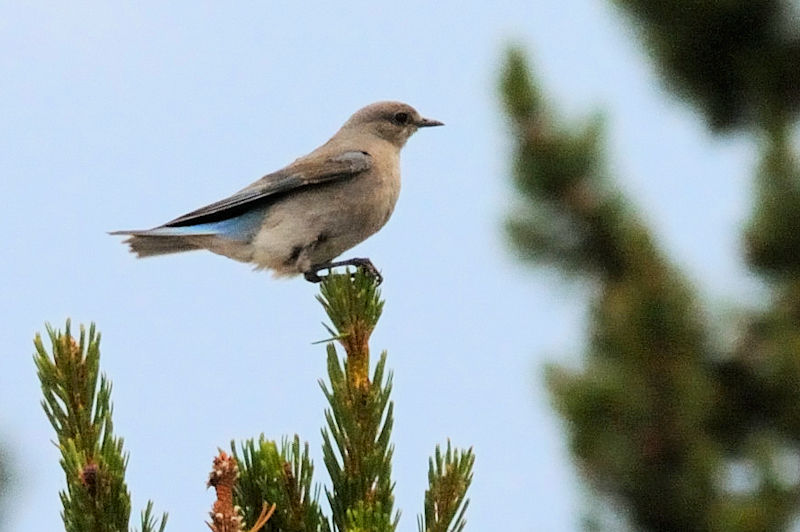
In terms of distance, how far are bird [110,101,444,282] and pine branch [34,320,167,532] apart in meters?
2.82

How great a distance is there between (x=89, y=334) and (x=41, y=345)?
10 centimetres

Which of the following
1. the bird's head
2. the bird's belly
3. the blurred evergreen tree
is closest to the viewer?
the blurred evergreen tree

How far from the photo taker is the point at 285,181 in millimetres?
5684

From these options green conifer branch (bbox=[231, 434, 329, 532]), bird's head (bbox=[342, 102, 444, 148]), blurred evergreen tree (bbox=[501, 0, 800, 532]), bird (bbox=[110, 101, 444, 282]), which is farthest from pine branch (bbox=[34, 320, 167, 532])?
bird's head (bbox=[342, 102, 444, 148])

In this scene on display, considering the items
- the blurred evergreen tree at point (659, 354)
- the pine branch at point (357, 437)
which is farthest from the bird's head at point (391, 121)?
the pine branch at point (357, 437)

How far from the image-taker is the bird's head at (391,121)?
6652mm

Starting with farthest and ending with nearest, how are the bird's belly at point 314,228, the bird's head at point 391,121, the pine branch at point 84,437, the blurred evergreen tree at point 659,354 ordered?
the bird's head at point 391,121, the bird's belly at point 314,228, the blurred evergreen tree at point 659,354, the pine branch at point 84,437

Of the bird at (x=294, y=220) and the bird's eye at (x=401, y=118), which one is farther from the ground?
the bird's eye at (x=401, y=118)

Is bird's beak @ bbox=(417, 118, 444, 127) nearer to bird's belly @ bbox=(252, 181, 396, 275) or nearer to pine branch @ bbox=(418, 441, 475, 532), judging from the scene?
bird's belly @ bbox=(252, 181, 396, 275)

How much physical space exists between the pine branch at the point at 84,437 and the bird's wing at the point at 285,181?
9.84 feet

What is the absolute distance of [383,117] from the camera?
6746 millimetres

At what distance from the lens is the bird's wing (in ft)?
18.0

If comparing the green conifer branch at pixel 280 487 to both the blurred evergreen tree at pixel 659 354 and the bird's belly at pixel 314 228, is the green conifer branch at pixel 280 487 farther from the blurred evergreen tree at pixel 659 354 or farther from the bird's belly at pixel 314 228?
the bird's belly at pixel 314 228

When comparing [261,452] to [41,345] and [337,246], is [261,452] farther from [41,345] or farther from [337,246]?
[337,246]
